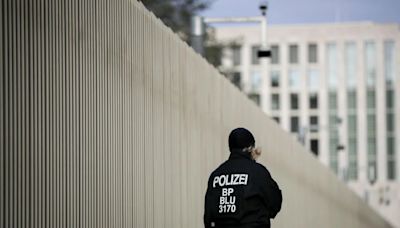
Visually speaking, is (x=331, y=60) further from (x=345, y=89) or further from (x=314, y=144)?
(x=314, y=144)

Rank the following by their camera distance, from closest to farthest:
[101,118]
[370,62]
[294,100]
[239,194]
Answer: [239,194] < [101,118] < [370,62] < [294,100]

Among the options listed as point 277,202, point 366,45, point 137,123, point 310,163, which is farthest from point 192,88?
point 366,45

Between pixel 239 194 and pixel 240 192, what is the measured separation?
0.01 m

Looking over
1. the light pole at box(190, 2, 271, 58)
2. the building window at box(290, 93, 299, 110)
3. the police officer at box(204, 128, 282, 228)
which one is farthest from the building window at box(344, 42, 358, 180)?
the police officer at box(204, 128, 282, 228)

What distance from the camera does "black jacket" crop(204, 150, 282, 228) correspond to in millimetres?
7367

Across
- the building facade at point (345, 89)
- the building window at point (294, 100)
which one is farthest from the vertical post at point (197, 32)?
the building window at point (294, 100)

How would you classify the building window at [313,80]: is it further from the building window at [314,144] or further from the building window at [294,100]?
the building window at [314,144]

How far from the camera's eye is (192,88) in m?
12.5

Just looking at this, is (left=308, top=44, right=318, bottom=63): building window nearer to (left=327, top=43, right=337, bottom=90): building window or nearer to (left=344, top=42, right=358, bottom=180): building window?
(left=327, top=43, right=337, bottom=90): building window

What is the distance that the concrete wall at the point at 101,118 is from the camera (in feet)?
20.7

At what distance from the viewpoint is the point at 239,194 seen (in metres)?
7.37

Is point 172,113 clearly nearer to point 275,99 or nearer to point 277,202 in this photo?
point 277,202

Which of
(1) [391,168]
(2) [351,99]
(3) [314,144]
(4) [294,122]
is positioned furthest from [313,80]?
(1) [391,168]

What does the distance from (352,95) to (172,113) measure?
98583 mm
